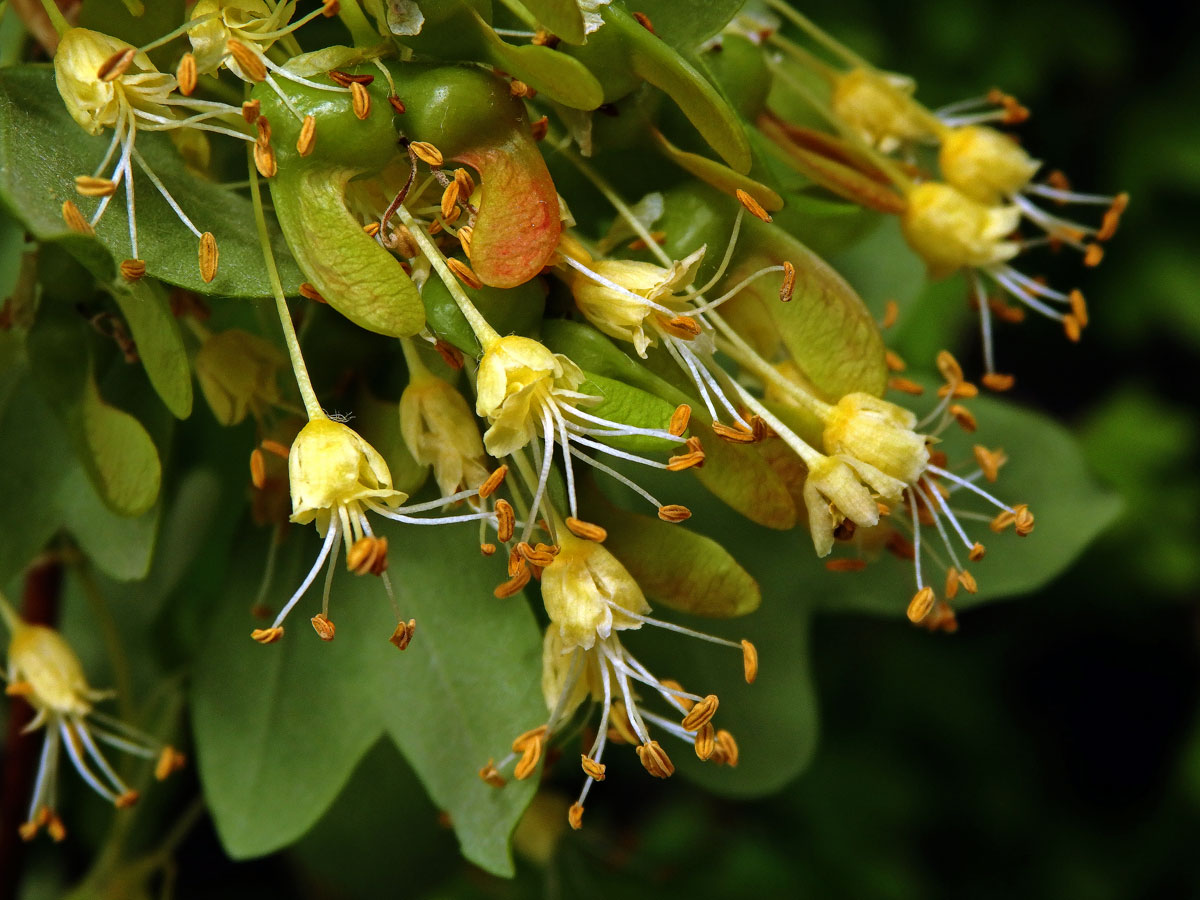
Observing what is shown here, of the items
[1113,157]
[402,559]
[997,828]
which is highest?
[402,559]

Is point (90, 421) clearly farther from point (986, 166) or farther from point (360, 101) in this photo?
point (986, 166)

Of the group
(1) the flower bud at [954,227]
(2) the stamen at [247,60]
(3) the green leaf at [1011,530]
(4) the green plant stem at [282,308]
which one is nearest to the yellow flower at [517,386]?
(4) the green plant stem at [282,308]

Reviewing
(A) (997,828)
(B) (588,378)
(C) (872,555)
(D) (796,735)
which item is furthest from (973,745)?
(B) (588,378)

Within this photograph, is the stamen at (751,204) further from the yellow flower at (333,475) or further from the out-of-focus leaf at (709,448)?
the yellow flower at (333,475)

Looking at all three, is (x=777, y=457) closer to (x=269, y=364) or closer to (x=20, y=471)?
(x=269, y=364)

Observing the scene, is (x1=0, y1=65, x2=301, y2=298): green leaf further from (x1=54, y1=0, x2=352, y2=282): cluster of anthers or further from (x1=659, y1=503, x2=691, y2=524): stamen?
(x1=659, y1=503, x2=691, y2=524): stamen

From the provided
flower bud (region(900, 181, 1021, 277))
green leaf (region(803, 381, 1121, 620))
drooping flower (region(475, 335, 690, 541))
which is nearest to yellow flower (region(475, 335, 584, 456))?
drooping flower (region(475, 335, 690, 541))

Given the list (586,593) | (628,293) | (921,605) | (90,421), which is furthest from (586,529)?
(90,421)
